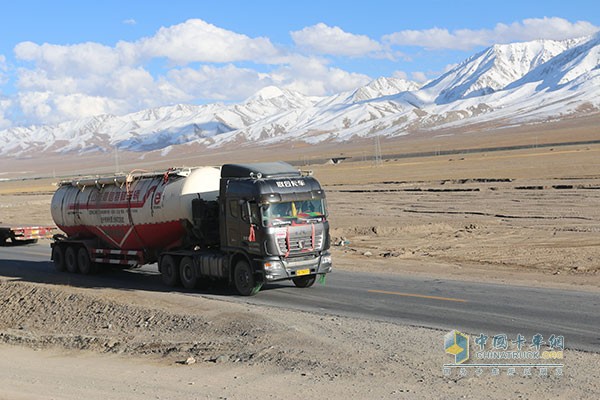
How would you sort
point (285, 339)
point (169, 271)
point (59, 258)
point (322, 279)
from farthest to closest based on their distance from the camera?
point (59, 258) < point (169, 271) < point (322, 279) < point (285, 339)

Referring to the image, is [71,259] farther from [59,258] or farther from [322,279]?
[322,279]

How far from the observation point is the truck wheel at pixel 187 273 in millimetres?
21734

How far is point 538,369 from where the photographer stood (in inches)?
474

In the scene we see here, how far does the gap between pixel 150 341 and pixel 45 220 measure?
4015 centimetres

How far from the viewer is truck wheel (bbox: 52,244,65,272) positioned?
2729 cm

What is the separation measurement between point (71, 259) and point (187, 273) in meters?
6.69

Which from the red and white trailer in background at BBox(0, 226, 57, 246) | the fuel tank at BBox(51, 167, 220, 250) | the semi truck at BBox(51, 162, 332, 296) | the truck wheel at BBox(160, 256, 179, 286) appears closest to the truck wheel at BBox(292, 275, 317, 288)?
the semi truck at BBox(51, 162, 332, 296)

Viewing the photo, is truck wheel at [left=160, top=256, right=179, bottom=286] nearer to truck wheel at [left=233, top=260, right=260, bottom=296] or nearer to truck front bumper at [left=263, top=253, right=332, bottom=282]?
truck wheel at [left=233, top=260, right=260, bottom=296]

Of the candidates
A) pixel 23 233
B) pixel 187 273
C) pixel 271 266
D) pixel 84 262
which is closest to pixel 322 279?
pixel 271 266

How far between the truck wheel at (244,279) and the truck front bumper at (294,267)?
0.77 metres

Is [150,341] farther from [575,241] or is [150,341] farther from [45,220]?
[45,220]

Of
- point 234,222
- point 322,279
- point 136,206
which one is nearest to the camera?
point 234,222

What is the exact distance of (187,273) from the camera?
72.4 ft

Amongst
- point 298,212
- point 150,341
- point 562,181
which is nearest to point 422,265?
point 298,212
